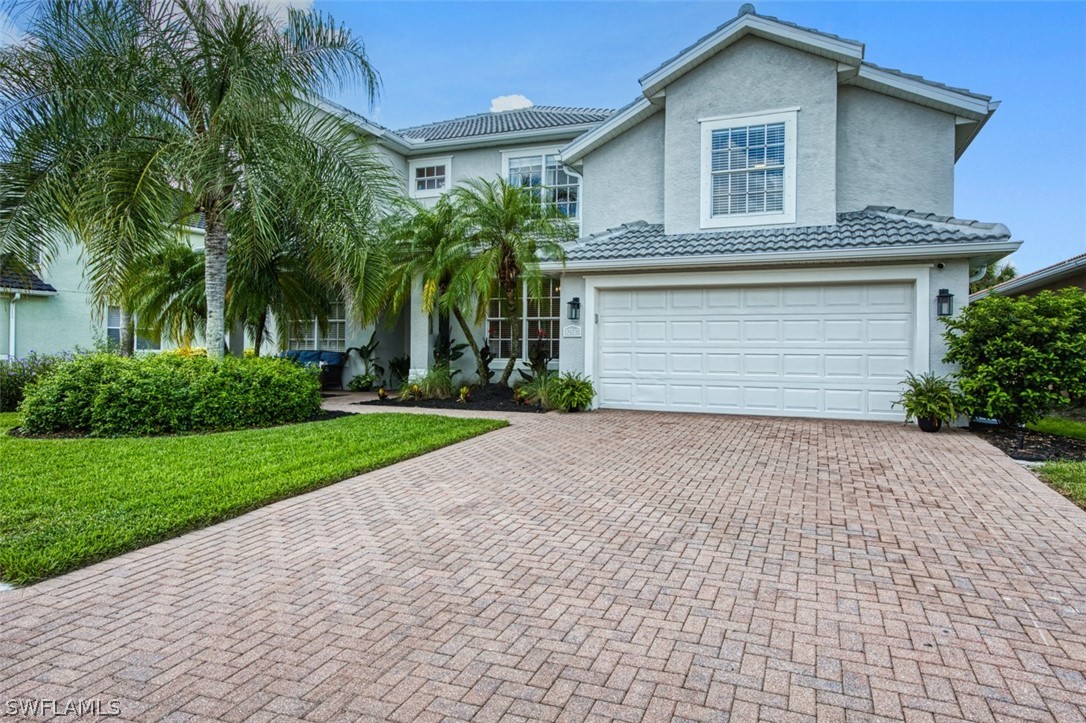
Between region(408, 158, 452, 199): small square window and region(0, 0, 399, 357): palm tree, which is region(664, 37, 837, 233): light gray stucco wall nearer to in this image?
region(0, 0, 399, 357): palm tree

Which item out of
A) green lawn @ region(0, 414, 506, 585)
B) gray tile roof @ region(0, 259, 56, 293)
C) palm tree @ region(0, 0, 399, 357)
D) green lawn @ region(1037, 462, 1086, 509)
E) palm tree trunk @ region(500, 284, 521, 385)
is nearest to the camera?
green lawn @ region(0, 414, 506, 585)

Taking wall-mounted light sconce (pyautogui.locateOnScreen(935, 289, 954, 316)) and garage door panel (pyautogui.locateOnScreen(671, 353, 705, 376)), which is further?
garage door panel (pyautogui.locateOnScreen(671, 353, 705, 376))

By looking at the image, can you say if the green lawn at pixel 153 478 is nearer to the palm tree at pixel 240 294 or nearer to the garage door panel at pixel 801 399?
the palm tree at pixel 240 294

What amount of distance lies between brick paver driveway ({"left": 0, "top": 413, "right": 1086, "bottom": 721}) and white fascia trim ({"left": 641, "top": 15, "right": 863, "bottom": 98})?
8.96m

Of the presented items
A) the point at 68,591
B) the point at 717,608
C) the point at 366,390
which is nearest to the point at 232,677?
the point at 68,591

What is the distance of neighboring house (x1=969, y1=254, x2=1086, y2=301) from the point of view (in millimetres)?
13594

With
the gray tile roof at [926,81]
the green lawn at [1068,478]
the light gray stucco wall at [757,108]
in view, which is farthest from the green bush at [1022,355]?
the gray tile roof at [926,81]

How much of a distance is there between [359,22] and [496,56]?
8350 millimetres

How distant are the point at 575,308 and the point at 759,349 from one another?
3692 millimetres

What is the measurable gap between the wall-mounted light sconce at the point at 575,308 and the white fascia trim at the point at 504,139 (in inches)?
222

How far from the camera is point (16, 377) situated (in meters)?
12.9

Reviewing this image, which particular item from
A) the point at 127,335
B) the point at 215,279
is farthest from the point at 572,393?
the point at 127,335

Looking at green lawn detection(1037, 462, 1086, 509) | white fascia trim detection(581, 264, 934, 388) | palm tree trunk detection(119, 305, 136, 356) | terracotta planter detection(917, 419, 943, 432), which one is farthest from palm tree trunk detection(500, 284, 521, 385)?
palm tree trunk detection(119, 305, 136, 356)

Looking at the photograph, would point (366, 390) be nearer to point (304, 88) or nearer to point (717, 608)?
point (304, 88)
